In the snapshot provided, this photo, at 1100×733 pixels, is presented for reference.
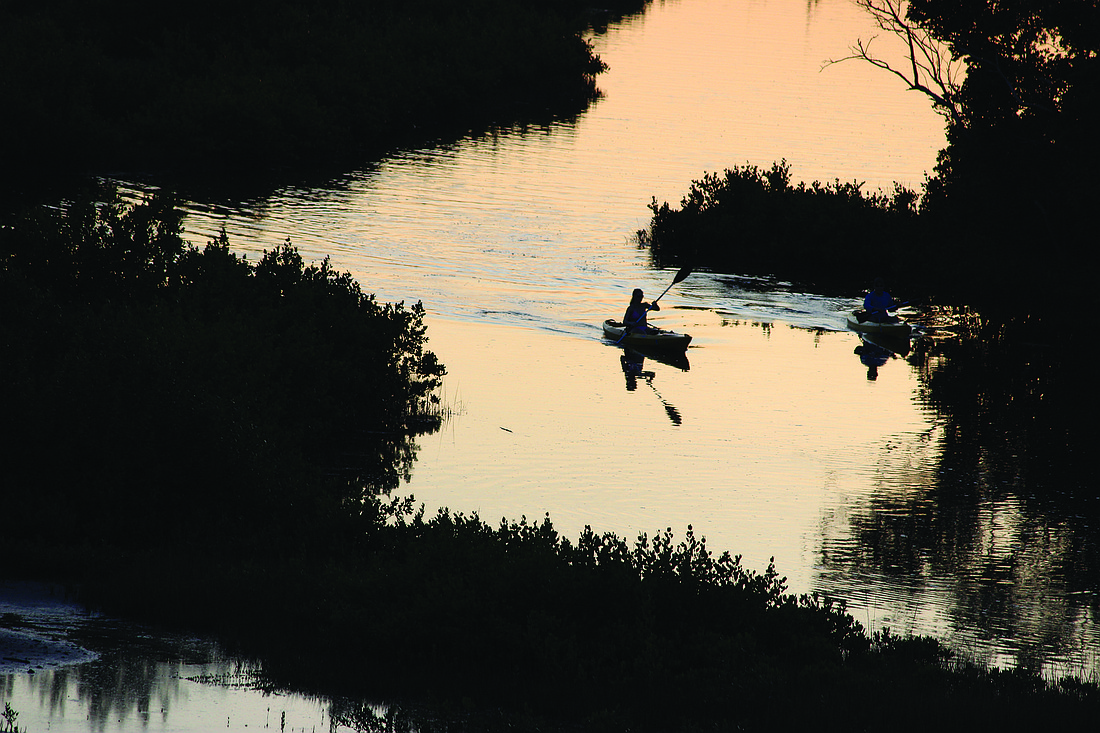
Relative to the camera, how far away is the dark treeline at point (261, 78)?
45406 mm

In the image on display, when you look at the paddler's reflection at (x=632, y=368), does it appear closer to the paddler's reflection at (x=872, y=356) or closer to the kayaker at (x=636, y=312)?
the kayaker at (x=636, y=312)

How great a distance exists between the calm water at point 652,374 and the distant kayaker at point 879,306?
2.88 ft

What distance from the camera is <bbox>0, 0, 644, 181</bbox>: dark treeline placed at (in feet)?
149

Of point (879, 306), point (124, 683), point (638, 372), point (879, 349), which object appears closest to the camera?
point (124, 683)

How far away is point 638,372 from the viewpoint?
90.8 feet

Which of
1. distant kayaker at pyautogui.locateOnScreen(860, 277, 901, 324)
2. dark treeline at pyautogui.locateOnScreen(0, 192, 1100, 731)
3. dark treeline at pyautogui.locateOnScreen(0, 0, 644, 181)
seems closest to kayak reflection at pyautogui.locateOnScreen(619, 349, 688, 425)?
distant kayaker at pyautogui.locateOnScreen(860, 277, 901, 324)

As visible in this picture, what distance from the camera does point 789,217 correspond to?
3941 centimetres

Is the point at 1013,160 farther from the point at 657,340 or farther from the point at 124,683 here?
the point at 124,683

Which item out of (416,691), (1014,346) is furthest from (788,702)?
(1014,346)

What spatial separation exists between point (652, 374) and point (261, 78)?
31.3 m

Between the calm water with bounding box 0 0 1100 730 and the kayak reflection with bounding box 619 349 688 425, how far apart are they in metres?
0.13

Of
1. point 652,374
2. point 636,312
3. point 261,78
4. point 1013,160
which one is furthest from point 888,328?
point 261,78

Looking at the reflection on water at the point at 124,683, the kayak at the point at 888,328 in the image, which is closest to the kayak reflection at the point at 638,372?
the kayak at the point at 888,328

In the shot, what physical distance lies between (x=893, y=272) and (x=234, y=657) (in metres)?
29.1
